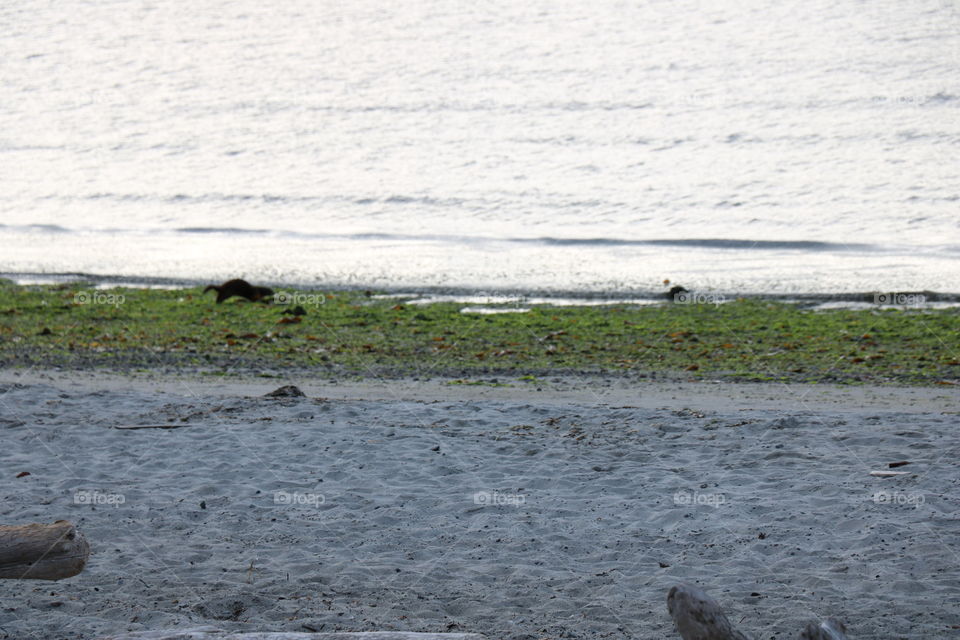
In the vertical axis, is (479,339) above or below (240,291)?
below

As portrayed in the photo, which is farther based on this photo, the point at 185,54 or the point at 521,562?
the point at 185,54

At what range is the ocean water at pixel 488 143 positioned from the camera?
24.5 meters

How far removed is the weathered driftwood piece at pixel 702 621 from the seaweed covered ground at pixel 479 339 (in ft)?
22.8

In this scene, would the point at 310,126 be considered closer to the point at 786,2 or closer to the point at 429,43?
the point at 429,43

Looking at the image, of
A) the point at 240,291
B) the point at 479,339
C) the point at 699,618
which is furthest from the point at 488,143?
the point at 699,618

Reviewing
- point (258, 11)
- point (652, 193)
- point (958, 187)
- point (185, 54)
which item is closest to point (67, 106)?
point (185, 54)

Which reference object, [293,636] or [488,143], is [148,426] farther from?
[488,143]

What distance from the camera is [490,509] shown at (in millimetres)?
6887

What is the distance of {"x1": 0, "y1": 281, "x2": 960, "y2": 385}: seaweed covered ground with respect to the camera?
1188 centimetres

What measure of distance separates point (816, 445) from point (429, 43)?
5579 centimetres

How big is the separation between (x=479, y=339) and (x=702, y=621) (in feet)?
32.1

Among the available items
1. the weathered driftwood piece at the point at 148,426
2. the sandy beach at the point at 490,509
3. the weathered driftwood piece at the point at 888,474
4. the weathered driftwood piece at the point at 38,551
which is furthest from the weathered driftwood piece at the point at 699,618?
the weathered driftwood piece at the point at 148,426

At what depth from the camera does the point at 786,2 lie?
58875 mm

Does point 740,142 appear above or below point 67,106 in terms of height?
below
